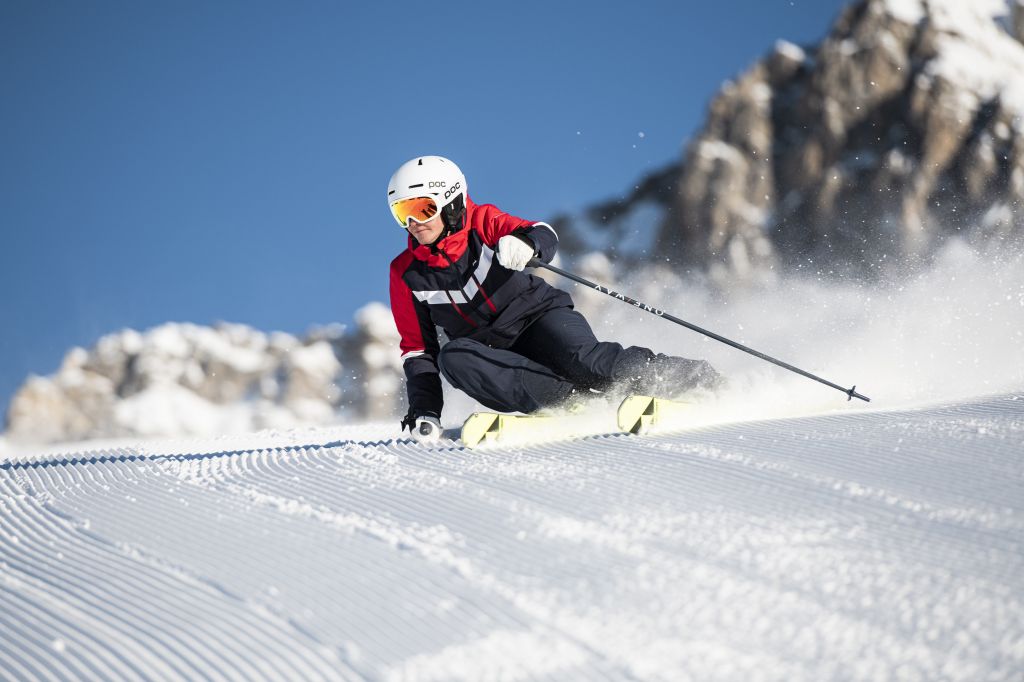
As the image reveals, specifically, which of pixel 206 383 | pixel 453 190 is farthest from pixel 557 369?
pixel 206 383

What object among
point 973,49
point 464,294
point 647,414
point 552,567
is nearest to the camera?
point 552,567

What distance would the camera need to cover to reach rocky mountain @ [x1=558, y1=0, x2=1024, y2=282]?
44781 mm

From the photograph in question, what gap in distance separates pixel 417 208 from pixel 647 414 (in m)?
1.17

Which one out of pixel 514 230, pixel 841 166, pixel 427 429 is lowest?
pixel 427 429

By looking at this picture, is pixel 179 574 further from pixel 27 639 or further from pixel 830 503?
pixel 830 503

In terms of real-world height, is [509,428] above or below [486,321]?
below

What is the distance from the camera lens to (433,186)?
3.57 meters

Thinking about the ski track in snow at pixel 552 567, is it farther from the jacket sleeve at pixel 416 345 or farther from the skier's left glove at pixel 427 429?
the jacket sleeve at pixel 416 345

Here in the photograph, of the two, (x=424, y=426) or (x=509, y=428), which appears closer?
(x=509, y=428)

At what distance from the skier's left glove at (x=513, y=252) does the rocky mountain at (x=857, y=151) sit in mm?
41304

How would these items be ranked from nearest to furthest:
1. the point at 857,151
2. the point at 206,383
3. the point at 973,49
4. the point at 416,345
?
the point at 416,345, the point at 973,49, the point at 857,151, the point at 206,383

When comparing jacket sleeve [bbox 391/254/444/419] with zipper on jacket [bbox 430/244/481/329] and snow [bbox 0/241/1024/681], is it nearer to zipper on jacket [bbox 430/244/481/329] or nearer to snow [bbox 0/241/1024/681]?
zipper on jacket [bbox 430/244/481/329]

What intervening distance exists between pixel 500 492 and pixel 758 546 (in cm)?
78

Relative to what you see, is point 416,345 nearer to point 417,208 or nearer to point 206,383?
point 417,208
